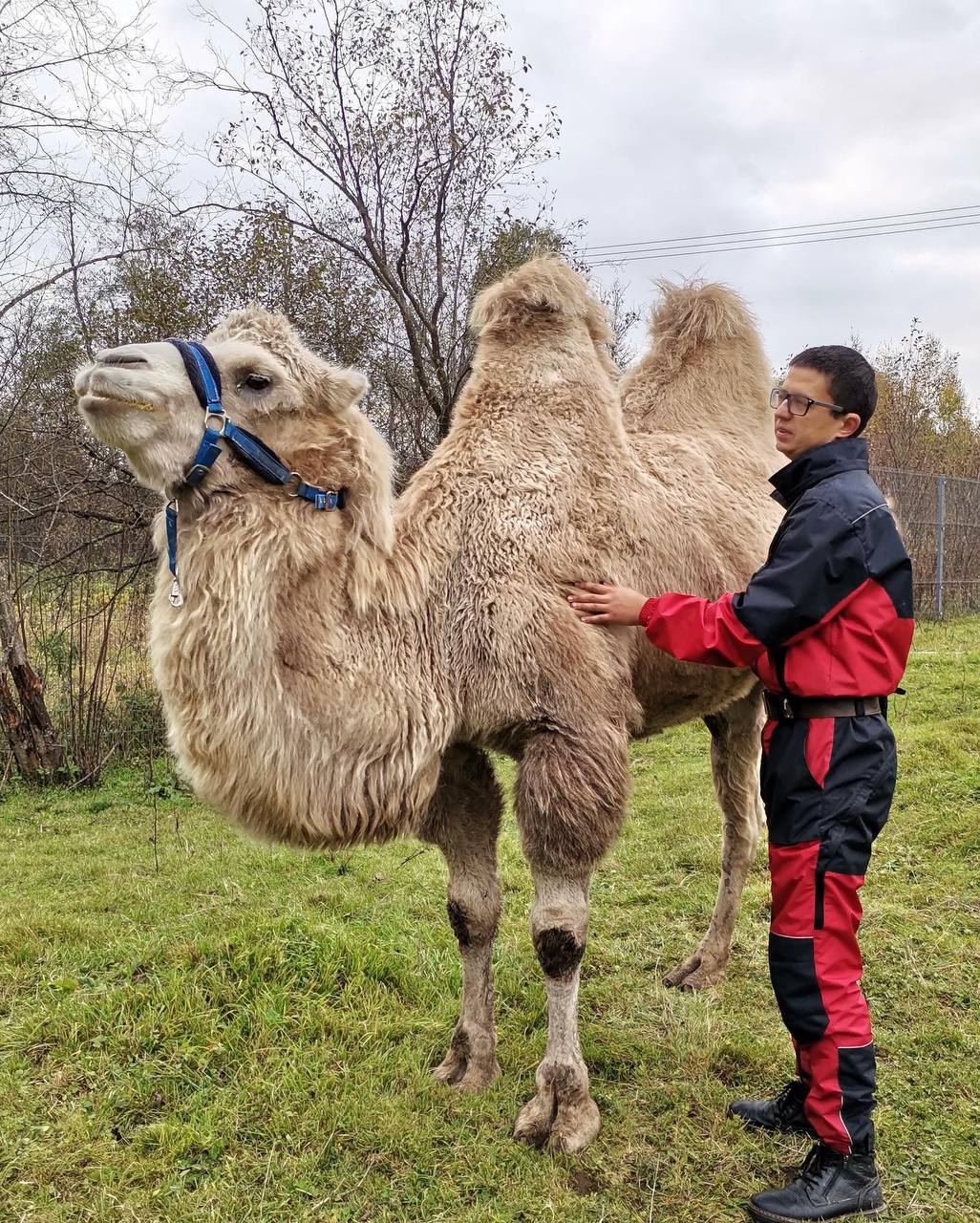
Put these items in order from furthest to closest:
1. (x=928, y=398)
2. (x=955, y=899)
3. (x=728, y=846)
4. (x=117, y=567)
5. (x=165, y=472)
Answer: (x=928, y=398) < (x=117, y=567) < (x=955, y=899) < (x=728, y=846) < (x=165, y=472)

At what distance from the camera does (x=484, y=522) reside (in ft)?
9.20

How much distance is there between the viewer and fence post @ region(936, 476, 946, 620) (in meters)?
13.7

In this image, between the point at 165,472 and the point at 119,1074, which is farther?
the point at 119,1074

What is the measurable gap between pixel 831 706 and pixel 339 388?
1.71 meters

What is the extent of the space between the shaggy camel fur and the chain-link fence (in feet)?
38.3

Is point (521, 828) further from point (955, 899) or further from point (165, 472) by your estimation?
point (955, 899)

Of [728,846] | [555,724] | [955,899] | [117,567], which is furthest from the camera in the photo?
[117,567]

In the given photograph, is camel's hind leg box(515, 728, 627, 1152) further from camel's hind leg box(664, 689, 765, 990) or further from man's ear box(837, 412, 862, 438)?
camel's hind leg box(664, 689, 765, 990)

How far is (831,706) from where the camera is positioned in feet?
7.80

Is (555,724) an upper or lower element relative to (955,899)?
upper

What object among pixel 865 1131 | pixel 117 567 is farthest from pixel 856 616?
pixel 117 567

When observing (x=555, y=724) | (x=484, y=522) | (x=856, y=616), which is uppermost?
(x=484, y=522)

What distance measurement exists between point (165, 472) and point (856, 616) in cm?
194

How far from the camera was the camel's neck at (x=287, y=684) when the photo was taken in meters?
2.34
